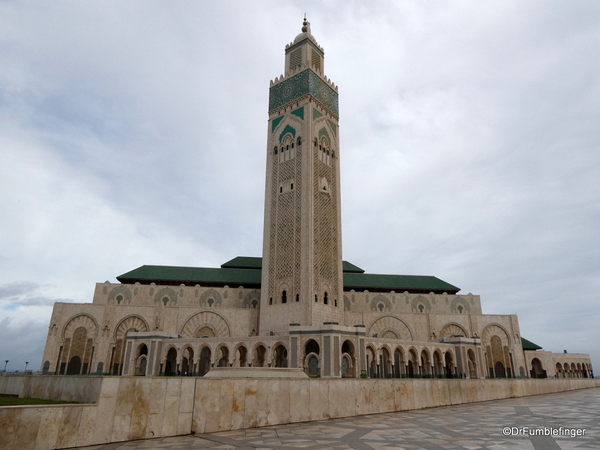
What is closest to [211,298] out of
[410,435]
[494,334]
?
[494,334]

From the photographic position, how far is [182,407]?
829 centimetres

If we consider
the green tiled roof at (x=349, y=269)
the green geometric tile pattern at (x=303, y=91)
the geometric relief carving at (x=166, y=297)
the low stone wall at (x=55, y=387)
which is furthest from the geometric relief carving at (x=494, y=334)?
the low stone wall at (x=55, y=387)

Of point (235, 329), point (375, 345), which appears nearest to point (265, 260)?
point (235, 329)

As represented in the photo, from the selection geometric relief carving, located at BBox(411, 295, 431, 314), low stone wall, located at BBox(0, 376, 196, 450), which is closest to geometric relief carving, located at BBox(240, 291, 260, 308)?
geometric relief carving, located at BBox(411, 295, 431, 314)

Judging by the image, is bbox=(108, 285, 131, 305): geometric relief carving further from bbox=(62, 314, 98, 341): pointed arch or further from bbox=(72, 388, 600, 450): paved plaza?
bbox=(72, 388, 600, 450): paved plaza

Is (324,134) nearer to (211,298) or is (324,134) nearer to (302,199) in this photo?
(302,199)

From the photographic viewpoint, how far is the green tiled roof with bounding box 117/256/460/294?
39.7 meters

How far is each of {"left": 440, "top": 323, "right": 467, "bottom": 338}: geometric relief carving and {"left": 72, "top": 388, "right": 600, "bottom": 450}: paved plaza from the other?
26833mm

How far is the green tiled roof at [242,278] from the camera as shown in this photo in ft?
130

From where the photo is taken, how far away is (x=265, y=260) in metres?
35.0

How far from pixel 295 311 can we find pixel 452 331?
16038mm

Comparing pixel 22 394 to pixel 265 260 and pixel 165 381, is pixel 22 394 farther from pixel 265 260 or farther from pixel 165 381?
pixel 265 260

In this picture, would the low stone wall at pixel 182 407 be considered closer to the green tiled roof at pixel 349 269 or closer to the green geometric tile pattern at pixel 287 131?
the green geometric tile pattern at pixel 287 131

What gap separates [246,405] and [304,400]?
69.4 inches
